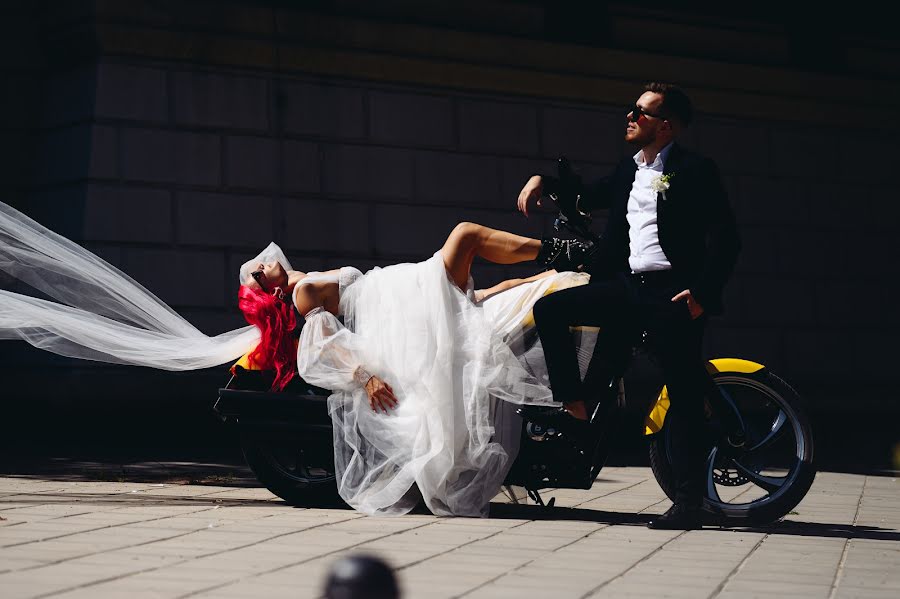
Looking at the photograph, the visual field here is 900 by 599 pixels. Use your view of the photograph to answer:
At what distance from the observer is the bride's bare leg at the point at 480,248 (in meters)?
6.29

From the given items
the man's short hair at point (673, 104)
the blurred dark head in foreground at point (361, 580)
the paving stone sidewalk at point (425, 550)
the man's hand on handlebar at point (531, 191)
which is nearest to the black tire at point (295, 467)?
the paving stone sidewalk at point (425, 550)

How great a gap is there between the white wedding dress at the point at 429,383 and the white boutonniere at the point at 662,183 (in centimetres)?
59

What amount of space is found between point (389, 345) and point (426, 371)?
0.23 meters

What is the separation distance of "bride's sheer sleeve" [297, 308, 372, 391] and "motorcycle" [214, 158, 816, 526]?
0.14 m

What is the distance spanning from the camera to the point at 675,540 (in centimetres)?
567

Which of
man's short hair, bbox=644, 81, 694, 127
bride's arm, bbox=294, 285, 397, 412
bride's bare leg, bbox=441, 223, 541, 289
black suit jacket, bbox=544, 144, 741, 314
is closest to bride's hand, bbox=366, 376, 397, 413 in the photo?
bride's arm, bbox=294, 285, 397, 412

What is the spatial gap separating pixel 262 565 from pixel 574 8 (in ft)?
34.7

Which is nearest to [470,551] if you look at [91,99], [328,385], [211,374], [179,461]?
[328,385]

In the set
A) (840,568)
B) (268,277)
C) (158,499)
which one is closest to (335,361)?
(268,277)

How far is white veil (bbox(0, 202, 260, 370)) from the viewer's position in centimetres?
655

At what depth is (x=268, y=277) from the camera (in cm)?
667

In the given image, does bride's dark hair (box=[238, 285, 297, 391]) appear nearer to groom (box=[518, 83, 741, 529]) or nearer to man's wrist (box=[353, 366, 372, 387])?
man's wrist (box=[353, 366, 372, 387])

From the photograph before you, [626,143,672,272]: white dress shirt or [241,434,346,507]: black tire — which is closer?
[626,143,672,272]: white dress shirt

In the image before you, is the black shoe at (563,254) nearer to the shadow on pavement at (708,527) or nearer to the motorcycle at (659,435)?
the motorcycle at (659,435)
